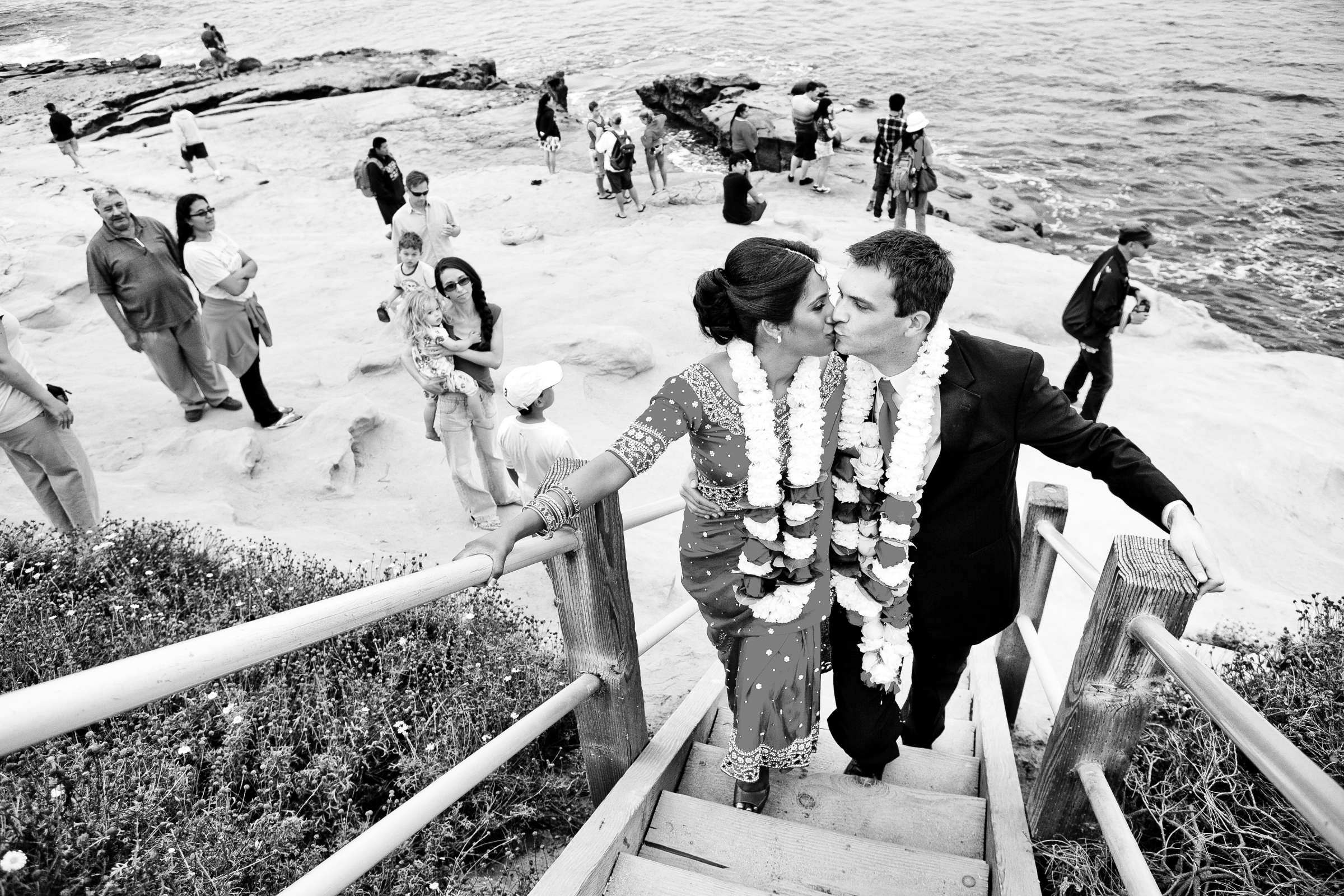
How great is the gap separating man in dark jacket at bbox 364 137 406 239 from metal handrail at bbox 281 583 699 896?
9.16 meters

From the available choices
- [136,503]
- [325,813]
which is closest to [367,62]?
[136,503]

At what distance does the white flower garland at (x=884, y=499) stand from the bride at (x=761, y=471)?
2.5 inches

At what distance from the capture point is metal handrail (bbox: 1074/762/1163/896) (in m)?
1.79

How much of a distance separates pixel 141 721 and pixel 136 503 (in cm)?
337

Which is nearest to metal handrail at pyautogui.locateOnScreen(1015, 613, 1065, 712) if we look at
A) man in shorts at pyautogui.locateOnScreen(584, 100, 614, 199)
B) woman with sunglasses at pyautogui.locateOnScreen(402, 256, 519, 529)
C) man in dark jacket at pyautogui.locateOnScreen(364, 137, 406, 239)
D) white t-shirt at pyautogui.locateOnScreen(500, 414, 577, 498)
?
white t-shirt at pyautogui.locateOnScreen(500, 414, 577, 498)

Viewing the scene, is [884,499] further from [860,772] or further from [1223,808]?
[1223,808]

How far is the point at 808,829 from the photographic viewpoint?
2.57 metres

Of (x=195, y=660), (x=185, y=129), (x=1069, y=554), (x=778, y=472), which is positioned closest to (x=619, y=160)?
(x=185, y=129)

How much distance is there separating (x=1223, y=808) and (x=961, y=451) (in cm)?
143

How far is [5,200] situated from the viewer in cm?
1381

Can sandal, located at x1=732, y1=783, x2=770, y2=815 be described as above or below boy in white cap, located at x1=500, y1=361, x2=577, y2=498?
below

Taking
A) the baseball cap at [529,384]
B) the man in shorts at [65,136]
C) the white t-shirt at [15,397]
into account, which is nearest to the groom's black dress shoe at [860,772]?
the baseball cap at [529,384]

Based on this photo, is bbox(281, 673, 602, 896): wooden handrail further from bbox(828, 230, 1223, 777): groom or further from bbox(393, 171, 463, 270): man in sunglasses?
bbox(393, 171, 463, 270): man in sunglasses

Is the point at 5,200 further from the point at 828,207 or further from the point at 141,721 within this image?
the point at 141,721
